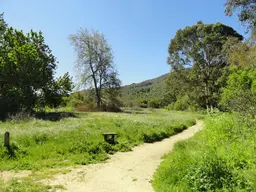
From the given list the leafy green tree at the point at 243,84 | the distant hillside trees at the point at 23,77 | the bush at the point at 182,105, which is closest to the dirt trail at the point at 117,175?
the leafy green tree at the point at 243,84

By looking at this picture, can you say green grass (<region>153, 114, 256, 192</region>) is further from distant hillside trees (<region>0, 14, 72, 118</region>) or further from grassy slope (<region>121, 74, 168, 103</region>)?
grassy slope (<region>121, 74, 168, 103</region>)

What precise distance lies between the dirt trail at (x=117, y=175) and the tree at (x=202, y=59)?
21.4m

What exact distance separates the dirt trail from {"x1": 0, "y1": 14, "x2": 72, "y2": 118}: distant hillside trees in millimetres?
15793

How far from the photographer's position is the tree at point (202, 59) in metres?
28.6

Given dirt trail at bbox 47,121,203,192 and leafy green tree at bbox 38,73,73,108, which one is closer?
dirt trail at bbox 47,121,203,192

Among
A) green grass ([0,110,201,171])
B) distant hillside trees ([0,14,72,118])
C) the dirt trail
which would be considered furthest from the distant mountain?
the dirt trail

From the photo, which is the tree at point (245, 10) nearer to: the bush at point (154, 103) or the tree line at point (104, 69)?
the tree line at point (104, 69)

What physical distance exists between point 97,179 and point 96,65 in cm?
2740

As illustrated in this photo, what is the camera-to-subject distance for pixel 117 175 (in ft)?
24.2

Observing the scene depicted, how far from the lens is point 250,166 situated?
5.29 metres

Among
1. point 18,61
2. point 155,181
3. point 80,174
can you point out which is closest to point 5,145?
point 80,174

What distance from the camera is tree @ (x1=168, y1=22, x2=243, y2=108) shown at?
28.6 m

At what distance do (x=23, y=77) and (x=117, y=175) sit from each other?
63.5ft

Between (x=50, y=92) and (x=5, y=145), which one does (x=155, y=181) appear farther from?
(x=50, y=92)
